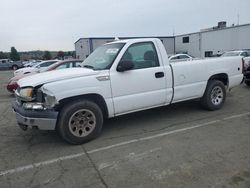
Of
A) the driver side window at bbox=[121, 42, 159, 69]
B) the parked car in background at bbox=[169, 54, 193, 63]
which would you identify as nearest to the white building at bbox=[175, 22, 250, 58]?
the parked car in background at bbox=[169, 54, 193, 63]

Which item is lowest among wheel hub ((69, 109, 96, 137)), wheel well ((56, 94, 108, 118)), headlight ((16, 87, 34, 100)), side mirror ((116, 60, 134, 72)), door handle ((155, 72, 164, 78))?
wheel hub ((69, 109, 96, 137))

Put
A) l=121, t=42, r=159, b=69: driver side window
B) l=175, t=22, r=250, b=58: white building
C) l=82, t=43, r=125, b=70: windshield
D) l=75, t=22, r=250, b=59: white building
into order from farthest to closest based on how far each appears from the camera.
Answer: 1. l=75, t=22, r=250, b=59: white building
2. l=175, t=22, r=250, b=58: white building
3. l=121, t=42, r=159, b=69: driver side window
4. l=82, t=43, r=125, b=70: windshield

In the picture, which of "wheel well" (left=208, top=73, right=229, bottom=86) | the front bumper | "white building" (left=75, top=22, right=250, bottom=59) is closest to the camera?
the front bumper

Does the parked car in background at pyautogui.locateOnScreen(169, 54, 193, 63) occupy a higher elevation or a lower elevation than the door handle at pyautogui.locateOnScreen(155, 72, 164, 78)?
higher

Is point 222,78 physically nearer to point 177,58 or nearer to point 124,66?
point 124,66

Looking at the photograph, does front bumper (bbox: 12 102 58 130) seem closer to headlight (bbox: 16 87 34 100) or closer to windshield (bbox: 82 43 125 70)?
headlight (bbox: 16 87 34 100)

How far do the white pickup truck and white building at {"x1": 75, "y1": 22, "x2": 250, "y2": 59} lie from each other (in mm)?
25846

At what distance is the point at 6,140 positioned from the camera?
4.62 metres

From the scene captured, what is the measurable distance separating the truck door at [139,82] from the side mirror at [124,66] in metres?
0.09

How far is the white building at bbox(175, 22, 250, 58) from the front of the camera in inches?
1091

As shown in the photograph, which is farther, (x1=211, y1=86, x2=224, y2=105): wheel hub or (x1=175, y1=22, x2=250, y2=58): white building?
(x1=175, y1=22, x2=250, y2=58): white building

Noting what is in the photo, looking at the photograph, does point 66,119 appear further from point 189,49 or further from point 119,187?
point 189,49

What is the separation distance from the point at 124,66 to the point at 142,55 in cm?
74

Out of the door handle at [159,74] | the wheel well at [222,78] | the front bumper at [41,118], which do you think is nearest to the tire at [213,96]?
the wheel well at [222,78]
